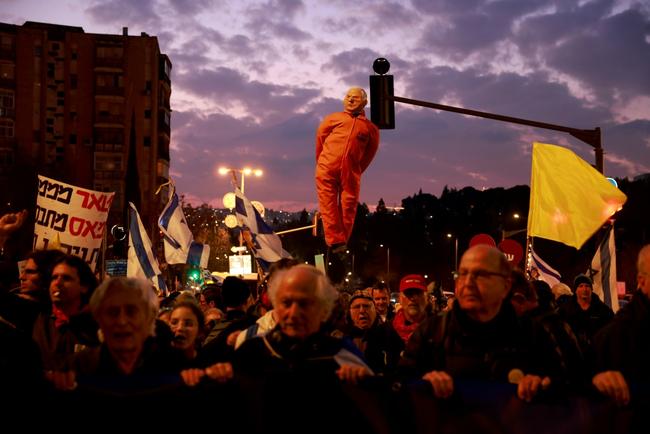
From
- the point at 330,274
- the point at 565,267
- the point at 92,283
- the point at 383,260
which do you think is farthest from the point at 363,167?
the point at 383,260

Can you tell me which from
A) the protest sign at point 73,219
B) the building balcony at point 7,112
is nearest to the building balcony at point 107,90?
the building balcony at point 7,112

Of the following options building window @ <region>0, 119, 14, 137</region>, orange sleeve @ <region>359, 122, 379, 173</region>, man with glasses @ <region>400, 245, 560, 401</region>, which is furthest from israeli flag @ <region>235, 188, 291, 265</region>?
building window @ <region>0, 119, 14, 137</region>

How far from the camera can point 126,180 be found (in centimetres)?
7062

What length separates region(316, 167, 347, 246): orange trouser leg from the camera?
10617mm

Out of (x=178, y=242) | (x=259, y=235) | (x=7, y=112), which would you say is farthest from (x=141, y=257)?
(x=7, y=112)

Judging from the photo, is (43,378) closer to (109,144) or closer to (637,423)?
(637,423)

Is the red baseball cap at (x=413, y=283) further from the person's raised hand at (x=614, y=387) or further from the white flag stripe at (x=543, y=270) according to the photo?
the white flag stripe at (x=543, y=270)

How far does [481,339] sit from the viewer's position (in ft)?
14.0

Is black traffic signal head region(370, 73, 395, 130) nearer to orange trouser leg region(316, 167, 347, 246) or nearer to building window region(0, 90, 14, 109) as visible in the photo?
orange trouser leg region(316, 167, 347, 246)

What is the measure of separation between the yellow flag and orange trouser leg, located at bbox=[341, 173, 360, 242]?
88.8 inches

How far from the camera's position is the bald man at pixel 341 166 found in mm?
10602

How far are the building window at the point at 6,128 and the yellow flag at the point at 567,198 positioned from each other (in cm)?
6600

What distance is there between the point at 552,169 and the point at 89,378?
7.04 meters

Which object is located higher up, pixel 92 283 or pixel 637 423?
pixel 92 283
